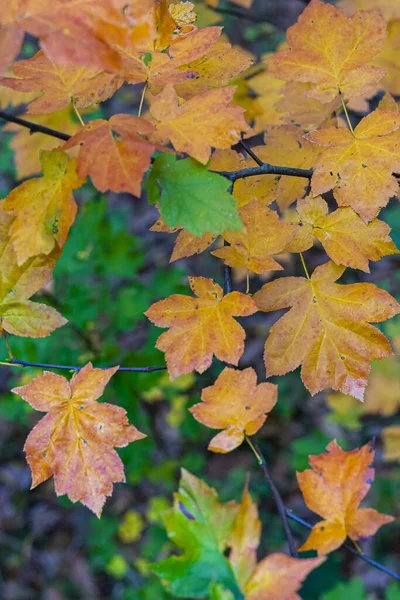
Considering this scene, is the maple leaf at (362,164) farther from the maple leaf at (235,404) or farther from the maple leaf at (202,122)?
the maple leaf at (235,404)

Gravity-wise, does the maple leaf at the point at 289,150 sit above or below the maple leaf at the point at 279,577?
above

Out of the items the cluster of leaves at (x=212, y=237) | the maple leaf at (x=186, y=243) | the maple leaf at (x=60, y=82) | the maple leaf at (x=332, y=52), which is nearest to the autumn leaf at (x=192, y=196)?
the cluster of leaves at (x=212, y=237)

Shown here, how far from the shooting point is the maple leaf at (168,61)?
1066 mm

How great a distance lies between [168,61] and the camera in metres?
1.10

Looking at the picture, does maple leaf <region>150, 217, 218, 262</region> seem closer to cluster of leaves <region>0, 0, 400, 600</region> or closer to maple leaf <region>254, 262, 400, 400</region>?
cluster of leaves <region>0, 0, 400, 600</region>

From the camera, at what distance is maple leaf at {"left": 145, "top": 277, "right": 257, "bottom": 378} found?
1021mm

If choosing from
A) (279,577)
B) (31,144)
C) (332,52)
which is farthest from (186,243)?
(31,144)

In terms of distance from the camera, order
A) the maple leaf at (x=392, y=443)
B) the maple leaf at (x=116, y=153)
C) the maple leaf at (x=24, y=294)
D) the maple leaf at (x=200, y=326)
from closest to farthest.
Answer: the maple leaf at (x=116, y=153), the maple leaf at (x=200, y=326), the maple leaf at (x=24, y=294), the maple leaf at (x=392, y=443)

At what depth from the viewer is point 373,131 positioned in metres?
1.07

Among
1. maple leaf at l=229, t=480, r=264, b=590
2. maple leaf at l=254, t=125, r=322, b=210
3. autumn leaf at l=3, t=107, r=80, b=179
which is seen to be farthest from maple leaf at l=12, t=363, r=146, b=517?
autumn leaf at l=3, t=107, r=80, b=179

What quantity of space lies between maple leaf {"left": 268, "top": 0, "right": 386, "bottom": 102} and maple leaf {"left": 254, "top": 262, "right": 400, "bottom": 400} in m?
0.40

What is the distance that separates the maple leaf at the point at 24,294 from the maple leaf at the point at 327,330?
47 centimetres

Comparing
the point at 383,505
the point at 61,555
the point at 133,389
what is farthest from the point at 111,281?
the point at 383,505

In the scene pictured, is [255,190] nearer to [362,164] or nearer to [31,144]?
[362,164]
